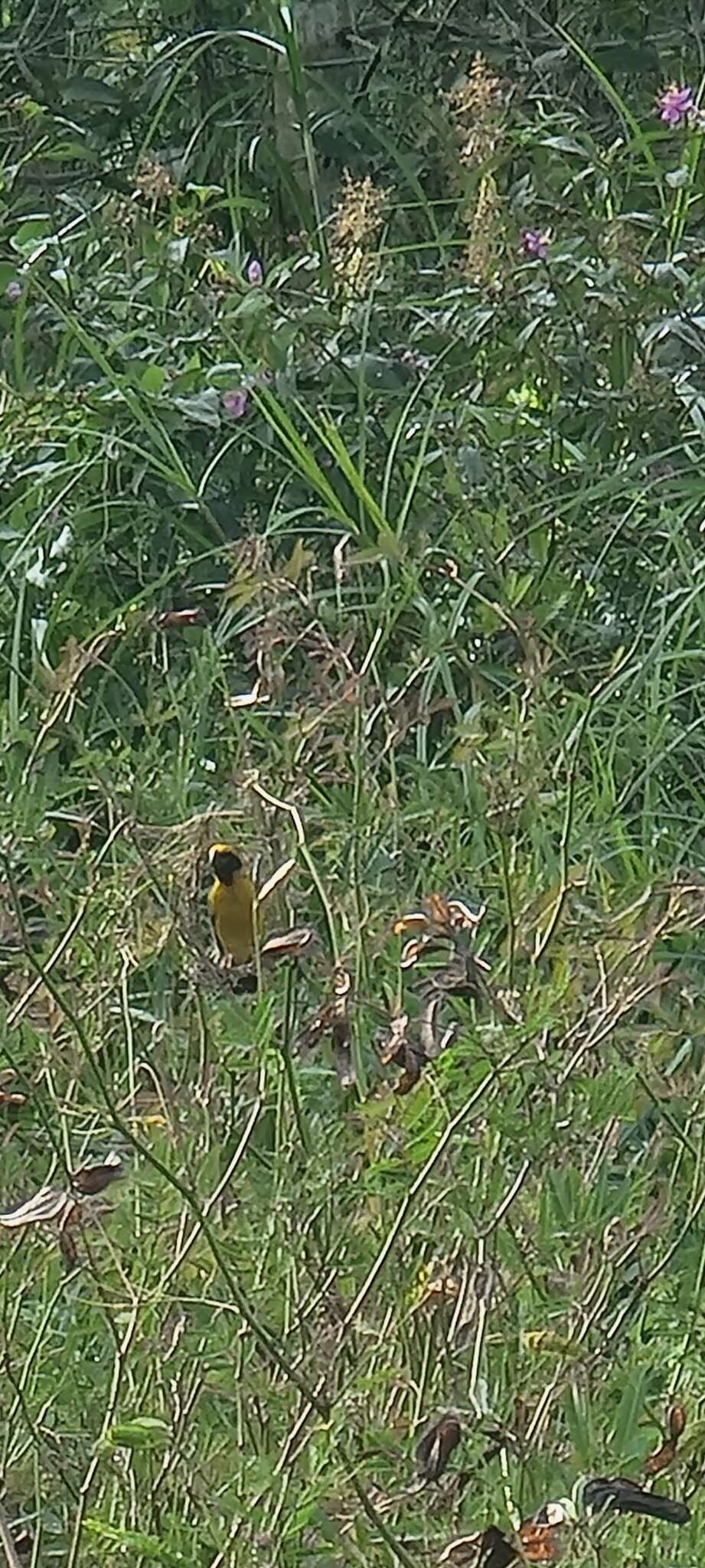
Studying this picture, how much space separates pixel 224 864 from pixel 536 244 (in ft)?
5.33

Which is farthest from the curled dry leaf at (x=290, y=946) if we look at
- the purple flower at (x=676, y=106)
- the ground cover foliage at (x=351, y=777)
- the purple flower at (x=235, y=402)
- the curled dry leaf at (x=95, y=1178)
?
the purple flower at (x=676, y=106)

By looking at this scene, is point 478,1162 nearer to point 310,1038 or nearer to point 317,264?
point 310,1038

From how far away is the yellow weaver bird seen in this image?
146cm

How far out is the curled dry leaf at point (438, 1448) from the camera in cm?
118

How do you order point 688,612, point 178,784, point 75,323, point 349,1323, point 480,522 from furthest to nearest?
point 75,323
point 480,522
point 688,612
point 178,784
point 349,1323

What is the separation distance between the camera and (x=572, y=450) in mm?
2756

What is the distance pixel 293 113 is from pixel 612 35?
0.52 metres

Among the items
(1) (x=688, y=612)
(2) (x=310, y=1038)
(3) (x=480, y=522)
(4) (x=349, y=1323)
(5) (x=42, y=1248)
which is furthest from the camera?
(3) (x=480, y=522)

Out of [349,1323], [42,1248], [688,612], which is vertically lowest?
[688,612]

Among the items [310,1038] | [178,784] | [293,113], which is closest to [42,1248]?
[310,1038]

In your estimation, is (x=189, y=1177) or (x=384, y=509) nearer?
(x=189, y=1177)

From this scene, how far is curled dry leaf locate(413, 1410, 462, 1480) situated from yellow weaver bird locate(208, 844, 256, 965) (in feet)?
1.15

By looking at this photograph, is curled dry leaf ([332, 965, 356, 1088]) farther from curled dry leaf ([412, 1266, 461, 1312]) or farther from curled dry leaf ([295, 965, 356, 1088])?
curled dry leaf ([412, 1266, 461, 1312])

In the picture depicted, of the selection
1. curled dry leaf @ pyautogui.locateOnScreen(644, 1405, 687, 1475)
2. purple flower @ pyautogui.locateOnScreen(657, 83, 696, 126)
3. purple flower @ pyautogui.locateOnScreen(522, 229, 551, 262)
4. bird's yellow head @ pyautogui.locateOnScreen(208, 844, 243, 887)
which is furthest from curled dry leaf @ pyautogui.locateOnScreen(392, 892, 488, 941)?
purple flower @ pyautogui.locateOnScreen(657, 83, 696, 126)
